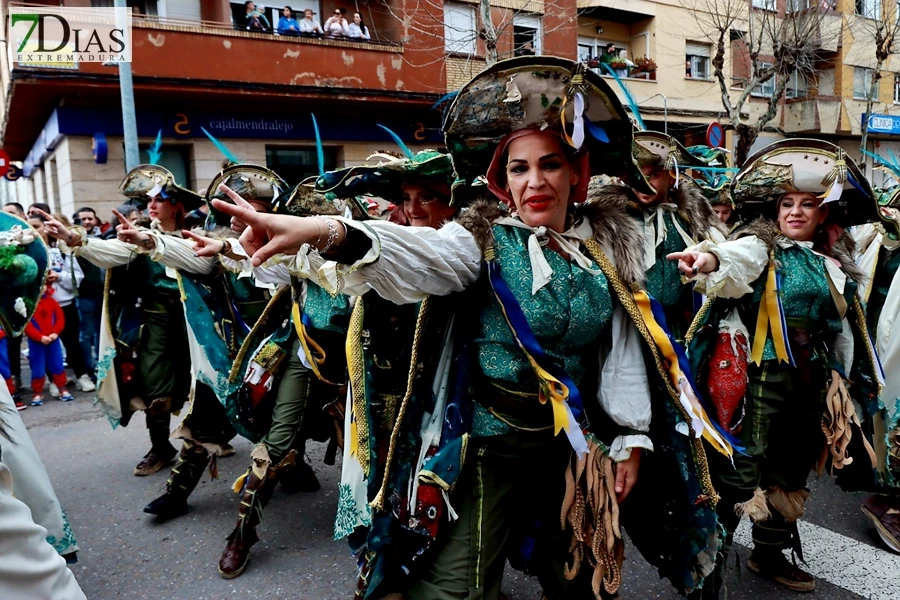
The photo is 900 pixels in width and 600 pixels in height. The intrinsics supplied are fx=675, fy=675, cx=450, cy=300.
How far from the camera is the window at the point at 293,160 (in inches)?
545

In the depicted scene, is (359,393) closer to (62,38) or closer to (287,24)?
(62,38)

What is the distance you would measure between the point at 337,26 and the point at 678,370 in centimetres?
1327

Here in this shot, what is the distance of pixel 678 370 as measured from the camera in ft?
7.30

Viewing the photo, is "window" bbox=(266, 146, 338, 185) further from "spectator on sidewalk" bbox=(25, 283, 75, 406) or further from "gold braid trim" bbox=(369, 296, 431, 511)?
"gold braid trim" bbox=(369, 296, 431, 511)

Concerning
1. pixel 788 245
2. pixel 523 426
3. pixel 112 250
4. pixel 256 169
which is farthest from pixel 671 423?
pixel 112 250

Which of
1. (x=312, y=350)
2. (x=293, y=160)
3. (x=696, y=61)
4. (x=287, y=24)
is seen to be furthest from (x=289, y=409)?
(x=696, y=61)

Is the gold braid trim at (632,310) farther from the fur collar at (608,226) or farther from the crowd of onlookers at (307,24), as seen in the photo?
the crowd of onlookers at (307,24)

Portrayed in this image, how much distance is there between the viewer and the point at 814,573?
10.9 feet

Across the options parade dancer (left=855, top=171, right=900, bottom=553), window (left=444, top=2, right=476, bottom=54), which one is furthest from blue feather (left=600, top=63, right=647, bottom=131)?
window (left=444, top=2, right=476, bottom=54)

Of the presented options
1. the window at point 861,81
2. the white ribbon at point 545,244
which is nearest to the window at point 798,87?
the window at point 861,81

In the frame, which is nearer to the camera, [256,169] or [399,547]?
[399,547]

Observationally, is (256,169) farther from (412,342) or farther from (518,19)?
(518,19)

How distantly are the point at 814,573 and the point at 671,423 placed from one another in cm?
173

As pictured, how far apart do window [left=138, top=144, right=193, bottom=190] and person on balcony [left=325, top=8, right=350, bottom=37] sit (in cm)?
369
